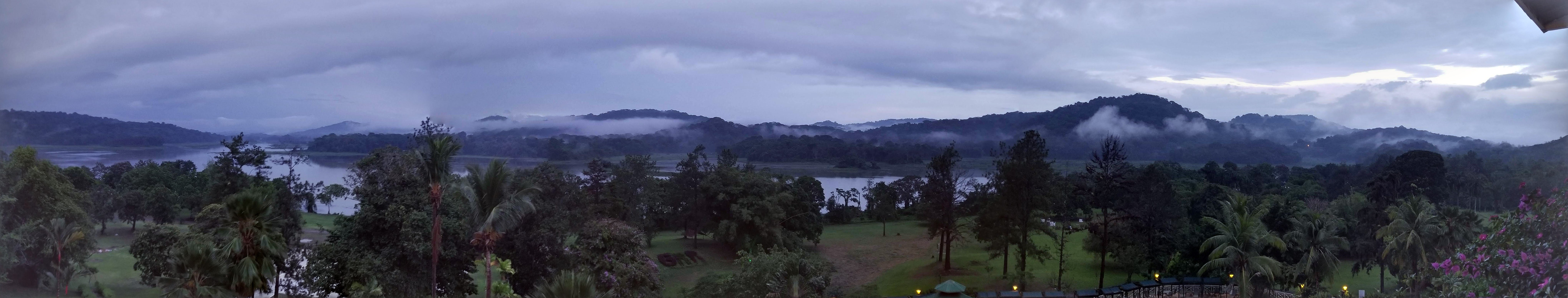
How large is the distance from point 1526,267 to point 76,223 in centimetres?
2144

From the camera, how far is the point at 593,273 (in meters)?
15.4

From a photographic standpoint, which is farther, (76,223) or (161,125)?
(161,125)

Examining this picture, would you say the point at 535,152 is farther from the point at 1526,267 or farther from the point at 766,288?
the point at 1526,267

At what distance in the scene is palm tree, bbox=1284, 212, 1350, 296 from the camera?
18234 millimetres

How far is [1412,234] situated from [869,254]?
15917 mm

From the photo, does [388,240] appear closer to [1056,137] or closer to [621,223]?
[621,223]

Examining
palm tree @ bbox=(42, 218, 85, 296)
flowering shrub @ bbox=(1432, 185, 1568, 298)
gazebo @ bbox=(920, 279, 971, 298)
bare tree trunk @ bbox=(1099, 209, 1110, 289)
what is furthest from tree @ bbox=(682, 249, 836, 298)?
palm tree @ bbox=(42, 218, 85, 296)

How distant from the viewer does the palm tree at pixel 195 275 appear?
7566mm

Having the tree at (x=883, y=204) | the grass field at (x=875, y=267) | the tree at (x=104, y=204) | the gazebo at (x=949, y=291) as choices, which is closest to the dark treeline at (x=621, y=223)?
the tree at (x=104, y=204)

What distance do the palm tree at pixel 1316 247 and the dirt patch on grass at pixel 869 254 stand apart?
10907 mm

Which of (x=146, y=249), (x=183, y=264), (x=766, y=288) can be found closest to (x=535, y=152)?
(x=146, y=249)

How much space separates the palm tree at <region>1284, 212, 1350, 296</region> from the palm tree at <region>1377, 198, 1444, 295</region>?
118cm

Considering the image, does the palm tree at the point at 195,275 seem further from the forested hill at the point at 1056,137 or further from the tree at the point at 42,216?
the forested hill at the point at 1056,137

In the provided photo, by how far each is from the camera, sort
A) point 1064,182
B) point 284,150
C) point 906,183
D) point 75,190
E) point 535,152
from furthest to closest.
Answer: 1. point 906,183
2. point 535,152
3. point 1064,182
4. point 284,150
5. point 75,190
